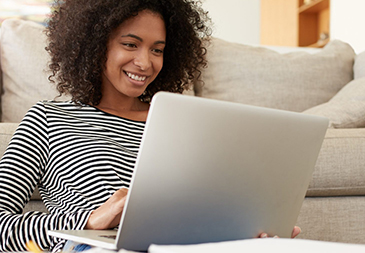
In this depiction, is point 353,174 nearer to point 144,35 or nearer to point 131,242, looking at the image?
point 144,35

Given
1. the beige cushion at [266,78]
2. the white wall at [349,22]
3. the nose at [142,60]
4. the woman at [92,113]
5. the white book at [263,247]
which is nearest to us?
the white book at [263,247]

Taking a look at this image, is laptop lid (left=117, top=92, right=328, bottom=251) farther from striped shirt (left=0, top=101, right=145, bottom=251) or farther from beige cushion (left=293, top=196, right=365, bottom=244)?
beige cushion (left=293, top=196, right=365, bottom=244)

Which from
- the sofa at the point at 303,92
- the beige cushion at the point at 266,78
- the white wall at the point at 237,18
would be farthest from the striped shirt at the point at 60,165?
the white wall at the point at 237,18

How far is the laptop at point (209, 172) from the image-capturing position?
0.64 meters

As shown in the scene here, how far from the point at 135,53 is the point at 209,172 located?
1.83 feet

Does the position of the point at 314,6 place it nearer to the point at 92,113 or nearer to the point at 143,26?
the point at 143,26

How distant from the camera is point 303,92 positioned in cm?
214

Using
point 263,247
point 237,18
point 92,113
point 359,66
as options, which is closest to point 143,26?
point 92,113

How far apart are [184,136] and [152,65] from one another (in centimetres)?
59

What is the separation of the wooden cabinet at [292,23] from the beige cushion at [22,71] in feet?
11.0

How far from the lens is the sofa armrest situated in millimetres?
1513

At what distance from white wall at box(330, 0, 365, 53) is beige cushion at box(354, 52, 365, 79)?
161 centimetres

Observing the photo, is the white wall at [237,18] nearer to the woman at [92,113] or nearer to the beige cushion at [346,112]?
the beige cushion at [346,112]

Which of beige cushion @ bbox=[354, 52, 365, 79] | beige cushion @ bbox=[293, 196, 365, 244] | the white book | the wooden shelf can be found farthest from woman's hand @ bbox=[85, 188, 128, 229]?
the wooden shelf
